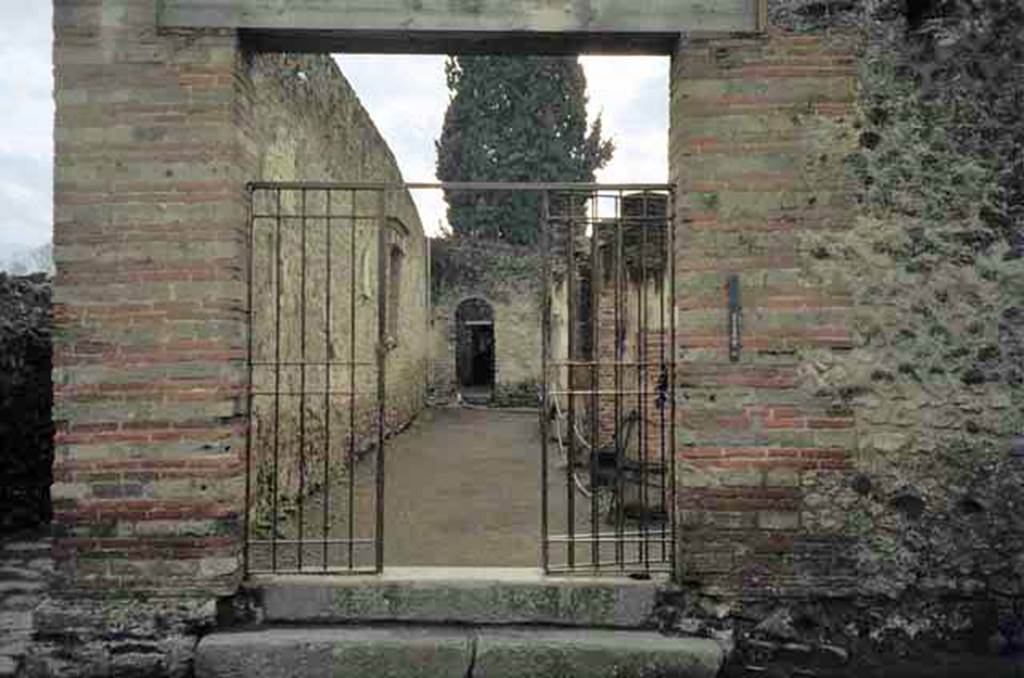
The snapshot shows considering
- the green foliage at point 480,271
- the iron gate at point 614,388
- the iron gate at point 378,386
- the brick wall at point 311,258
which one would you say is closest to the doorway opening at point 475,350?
the green foliage at point 480,271

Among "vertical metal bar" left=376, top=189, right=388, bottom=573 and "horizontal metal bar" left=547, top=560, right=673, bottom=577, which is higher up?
"vertical metal bar" left=376, top=189, right=388, bottom=573

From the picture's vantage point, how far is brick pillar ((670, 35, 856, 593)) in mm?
4348

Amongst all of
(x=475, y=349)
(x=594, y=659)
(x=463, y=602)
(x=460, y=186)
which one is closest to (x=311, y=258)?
(x=460, y=186)

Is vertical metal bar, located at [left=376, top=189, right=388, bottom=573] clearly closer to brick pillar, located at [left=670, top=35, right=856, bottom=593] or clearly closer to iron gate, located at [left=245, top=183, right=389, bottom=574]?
iron gate, located at [left=245, top=183, right=389, bottom=574]

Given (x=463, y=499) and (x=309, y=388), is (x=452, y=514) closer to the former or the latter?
(x=463, y=499)

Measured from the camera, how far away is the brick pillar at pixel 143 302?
4266 mm

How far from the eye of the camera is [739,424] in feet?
14.3

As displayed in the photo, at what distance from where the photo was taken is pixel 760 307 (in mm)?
4352

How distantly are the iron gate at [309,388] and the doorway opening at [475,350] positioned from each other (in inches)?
485

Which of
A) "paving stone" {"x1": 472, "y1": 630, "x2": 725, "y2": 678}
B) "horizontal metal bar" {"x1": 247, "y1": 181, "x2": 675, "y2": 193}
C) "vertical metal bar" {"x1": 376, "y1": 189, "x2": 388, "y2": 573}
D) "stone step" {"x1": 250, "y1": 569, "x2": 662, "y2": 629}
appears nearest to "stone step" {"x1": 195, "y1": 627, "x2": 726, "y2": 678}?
"paving stone" {"x1": 472, "y1": 630, "x2": 725, "y2": 678}

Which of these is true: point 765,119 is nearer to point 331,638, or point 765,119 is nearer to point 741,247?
point 741,247

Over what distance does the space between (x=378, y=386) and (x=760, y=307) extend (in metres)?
2.12

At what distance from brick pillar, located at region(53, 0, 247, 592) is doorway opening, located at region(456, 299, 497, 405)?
61.1 ft

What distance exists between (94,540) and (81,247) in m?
1.54
